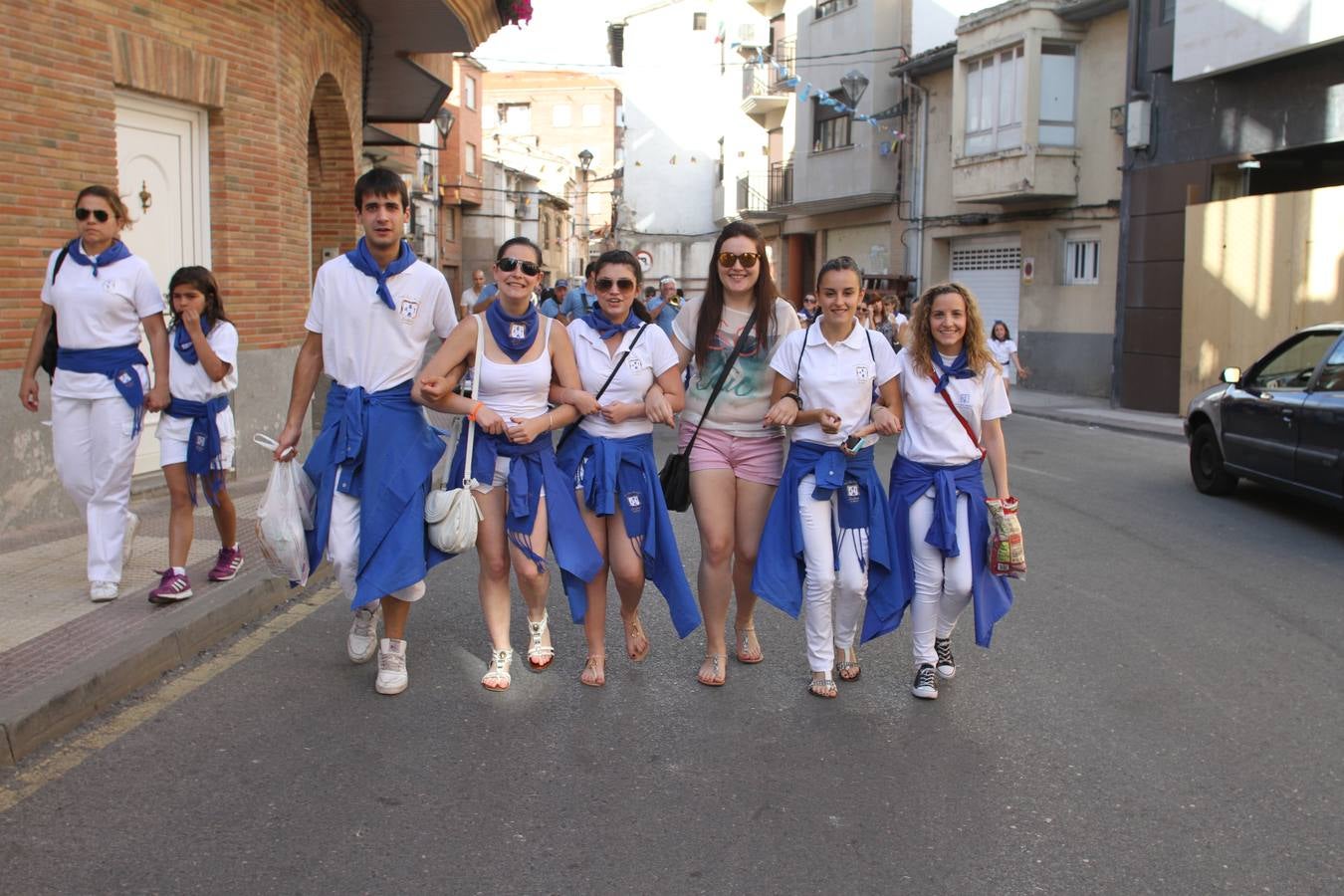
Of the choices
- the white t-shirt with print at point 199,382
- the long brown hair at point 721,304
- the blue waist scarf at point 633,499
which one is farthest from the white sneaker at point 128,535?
the long brown hair at point 721,304

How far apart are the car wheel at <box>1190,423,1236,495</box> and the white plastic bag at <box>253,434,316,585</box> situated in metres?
8.43

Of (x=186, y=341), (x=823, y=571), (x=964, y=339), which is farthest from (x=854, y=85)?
(x=823, y=571)

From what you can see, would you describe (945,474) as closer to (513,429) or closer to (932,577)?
(932,577)

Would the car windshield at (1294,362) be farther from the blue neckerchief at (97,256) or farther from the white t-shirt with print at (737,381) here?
the blue neckerchief at (97,256)

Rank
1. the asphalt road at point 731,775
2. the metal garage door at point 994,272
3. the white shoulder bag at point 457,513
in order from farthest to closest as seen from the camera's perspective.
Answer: the metal garage door at point 994,272 < the white shoulder bag at point 457,513 < the asphalt road at point 731,775

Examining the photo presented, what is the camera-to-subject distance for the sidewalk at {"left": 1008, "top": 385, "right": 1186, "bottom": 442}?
17.1m

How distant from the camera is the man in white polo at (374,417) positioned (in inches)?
195

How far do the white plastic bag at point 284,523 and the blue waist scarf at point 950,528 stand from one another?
7.89 ft

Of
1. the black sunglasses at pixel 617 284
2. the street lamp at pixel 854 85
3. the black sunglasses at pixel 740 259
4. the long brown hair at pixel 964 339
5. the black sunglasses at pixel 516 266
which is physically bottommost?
the long brown hair at pixel 964 339

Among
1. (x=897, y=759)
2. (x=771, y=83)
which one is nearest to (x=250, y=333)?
(x=897, y=759)

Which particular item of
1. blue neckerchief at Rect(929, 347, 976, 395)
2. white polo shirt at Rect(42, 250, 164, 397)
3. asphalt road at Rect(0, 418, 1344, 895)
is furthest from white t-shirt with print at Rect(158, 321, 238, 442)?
blue neckerchief at Rect(929, 347, 976, 395)

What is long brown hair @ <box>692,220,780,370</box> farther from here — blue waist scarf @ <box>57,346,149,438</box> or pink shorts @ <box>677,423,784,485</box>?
blue waist scarf @ <box>57,346,149,438</box>

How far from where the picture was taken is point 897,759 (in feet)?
14.7

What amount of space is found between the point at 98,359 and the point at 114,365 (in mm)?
79
